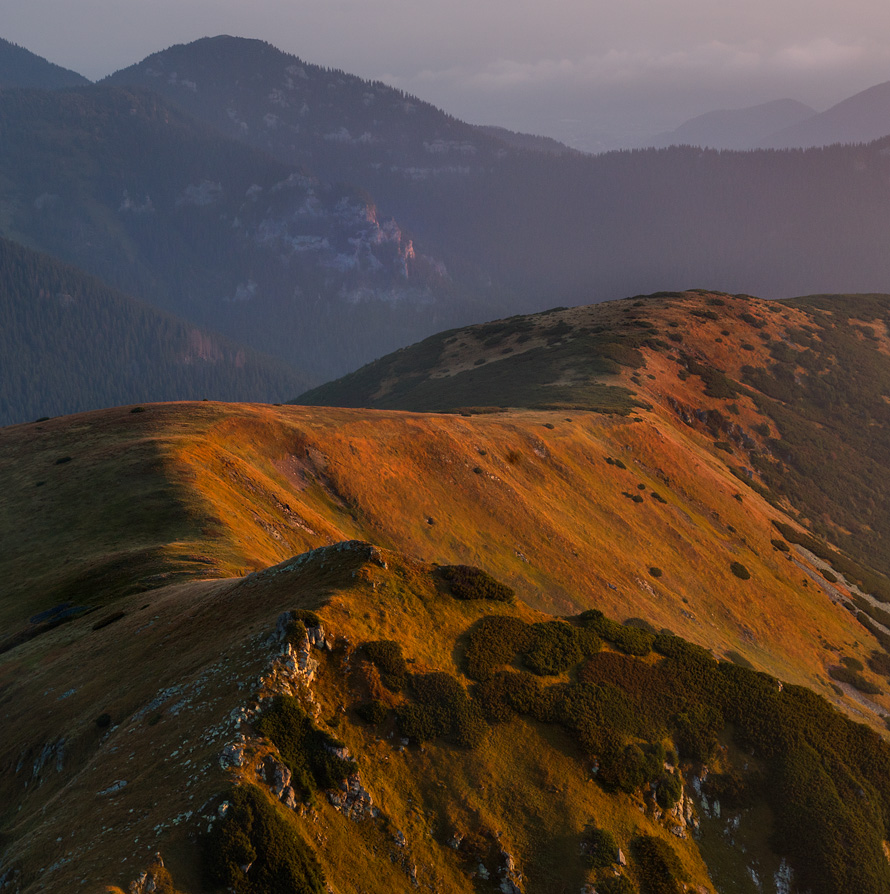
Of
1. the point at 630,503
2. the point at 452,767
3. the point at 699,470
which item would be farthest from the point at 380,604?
the point at 699,470

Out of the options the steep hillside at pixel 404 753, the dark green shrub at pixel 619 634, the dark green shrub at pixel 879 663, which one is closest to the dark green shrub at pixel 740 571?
the dark green shrub at pixel 879 663

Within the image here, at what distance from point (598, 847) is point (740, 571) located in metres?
65.5

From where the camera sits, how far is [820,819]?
30.8 meters

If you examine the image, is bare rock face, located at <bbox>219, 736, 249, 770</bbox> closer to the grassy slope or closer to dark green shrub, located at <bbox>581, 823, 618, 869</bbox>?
the grassy slope

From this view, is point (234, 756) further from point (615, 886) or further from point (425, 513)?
point (425, 513)

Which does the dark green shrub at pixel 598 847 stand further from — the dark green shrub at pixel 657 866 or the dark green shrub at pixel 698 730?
the dark green shrub at pixel 698 730

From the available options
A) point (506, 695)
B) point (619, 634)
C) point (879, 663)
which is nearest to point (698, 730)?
point (619, 634)

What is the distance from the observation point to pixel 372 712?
2662cm

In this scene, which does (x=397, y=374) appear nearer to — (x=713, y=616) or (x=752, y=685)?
(x=713, y=616)

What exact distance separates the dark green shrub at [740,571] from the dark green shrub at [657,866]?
61760 mm

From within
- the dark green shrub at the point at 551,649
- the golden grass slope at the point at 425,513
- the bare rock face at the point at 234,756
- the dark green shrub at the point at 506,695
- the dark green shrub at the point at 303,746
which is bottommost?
the golden grass slope at the point at 425,513

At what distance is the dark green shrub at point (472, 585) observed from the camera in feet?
118

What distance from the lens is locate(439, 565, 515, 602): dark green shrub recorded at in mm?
35906

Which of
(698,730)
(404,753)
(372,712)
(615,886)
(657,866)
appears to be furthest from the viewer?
(698,730)
